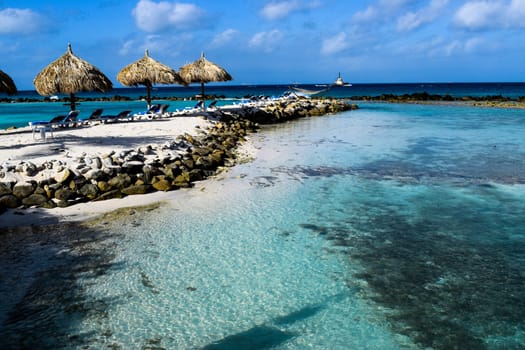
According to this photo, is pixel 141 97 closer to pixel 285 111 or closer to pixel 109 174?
pixel 285 111

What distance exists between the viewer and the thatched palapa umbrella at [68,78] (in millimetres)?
15141

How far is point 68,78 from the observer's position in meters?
15.2

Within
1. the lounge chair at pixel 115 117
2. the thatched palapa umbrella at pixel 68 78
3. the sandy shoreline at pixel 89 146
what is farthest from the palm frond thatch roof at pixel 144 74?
the thatched palapa umbrella at pixel 68 78

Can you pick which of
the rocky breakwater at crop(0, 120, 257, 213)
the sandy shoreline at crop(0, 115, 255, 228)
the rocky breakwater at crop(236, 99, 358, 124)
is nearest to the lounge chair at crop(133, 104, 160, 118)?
the sandy shoreline at crop(0, 115, 255, 228)

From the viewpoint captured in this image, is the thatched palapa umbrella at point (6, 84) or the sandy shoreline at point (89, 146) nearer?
the sandy shoreline at point (89, 146)

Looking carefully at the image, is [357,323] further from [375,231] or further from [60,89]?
[60,89]

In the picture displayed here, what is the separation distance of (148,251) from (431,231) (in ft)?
15.2

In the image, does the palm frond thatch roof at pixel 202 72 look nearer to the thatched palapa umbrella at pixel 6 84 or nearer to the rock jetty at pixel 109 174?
the rock jetty at pixel 109 174

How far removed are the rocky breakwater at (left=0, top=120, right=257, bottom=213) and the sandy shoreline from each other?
0.22 m

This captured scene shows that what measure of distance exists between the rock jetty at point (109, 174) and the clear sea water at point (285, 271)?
0.95m

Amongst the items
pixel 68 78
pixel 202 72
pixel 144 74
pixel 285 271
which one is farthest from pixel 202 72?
pixel 285 271

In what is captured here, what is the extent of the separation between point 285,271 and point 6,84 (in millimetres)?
10886

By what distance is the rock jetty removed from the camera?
8.49 metres

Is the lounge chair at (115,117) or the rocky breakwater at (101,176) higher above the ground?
the lounge chair at (115,117)
